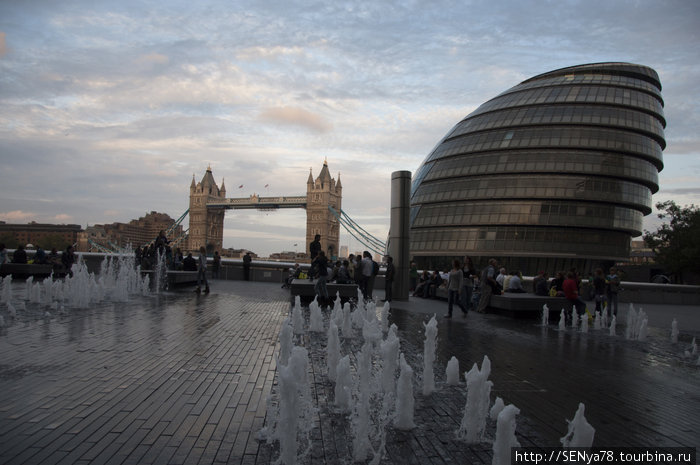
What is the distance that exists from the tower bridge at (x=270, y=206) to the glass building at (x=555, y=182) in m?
→ 69.2

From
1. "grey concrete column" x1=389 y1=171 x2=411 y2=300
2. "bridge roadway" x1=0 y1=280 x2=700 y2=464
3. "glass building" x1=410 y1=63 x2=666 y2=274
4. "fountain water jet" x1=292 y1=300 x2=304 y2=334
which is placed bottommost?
"bridge roadway" x1=0 y1=280 x2=700 y2=464

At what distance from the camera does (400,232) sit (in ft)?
65.3

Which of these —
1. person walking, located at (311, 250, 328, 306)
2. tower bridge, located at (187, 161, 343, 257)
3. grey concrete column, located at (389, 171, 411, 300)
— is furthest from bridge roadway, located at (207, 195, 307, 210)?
person walking, located at (311, 250, 328, 306)

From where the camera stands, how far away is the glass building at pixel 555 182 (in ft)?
138

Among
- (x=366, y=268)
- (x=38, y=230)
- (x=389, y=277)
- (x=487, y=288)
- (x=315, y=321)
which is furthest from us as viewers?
(x=38, y=230)

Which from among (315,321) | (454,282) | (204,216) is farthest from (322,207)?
(315,321)

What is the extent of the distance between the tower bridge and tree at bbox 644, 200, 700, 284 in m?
79.1

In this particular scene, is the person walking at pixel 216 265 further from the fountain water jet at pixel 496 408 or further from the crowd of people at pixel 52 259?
the fountain water jet at pixel 496 408

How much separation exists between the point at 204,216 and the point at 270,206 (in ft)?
75.0

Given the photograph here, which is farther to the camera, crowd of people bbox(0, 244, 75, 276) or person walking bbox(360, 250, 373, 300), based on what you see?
crowd of people bbox(0, 244, 75, 276)

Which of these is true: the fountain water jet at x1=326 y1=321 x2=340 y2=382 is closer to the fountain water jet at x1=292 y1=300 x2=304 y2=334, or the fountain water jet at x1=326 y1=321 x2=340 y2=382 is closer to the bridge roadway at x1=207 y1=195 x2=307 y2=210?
the fountain water jet at x1=292 y1=300 x2=304 y2=334

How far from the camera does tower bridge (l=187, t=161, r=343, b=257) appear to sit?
401ft

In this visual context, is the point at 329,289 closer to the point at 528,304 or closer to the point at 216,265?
the point at 528,304

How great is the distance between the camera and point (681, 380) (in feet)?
24.5
